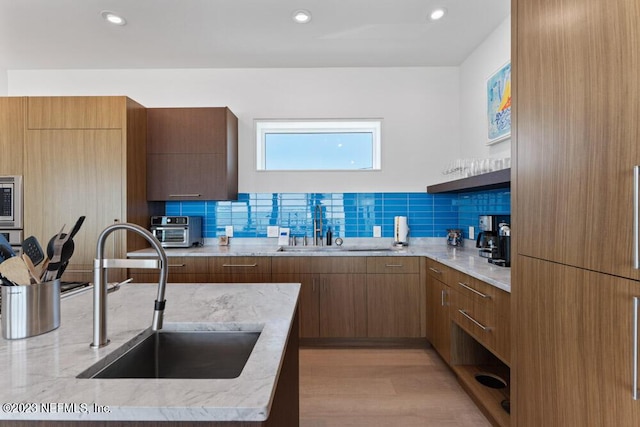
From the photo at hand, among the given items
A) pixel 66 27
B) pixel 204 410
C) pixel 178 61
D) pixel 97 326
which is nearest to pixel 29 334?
pixel 97 326

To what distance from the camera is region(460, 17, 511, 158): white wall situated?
2.58 meters

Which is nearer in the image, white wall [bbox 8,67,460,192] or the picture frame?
the picture frame

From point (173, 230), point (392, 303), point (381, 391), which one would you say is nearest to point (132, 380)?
point (381, 391)

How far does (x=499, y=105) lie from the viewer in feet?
8.53

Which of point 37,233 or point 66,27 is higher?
→ point 66,27

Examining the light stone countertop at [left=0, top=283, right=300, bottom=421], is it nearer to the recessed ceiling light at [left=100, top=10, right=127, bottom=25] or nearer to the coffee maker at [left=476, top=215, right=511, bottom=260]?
the coffee maker at [left=476, top=215, right=511, bottom=260]

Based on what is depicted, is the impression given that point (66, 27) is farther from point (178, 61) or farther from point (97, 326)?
point (97, 326)

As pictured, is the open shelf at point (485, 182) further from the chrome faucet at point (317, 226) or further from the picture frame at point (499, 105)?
the chrome faucet at point (317, 226)

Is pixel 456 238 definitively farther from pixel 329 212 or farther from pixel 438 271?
pixel 329 212

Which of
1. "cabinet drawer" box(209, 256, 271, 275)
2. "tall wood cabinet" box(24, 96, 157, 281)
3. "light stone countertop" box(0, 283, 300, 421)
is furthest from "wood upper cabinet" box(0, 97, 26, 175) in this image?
"light stone countertop" box(0, 283, 300, 421)

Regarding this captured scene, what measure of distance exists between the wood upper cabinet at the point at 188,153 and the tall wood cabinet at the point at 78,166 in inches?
11.7

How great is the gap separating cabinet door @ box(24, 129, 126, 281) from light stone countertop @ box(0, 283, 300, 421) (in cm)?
178

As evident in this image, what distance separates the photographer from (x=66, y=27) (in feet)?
8.66

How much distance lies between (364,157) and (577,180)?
2631 millimetres
